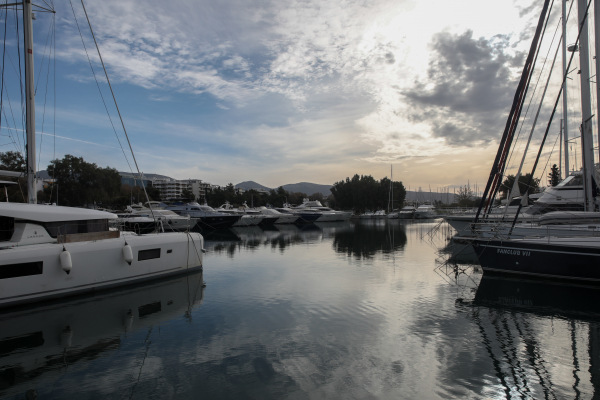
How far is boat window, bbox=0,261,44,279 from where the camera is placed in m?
9.63

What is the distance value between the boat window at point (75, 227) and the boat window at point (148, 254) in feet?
5.02

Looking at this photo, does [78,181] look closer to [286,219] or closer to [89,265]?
[286,219]

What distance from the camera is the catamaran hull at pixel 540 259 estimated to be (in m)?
12.1

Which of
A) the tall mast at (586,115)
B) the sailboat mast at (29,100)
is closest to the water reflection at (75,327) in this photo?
the sailboat mast at (29,100)

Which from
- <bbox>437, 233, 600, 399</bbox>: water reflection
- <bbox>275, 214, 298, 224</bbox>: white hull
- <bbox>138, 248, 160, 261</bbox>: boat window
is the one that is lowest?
<bbox>437, 233, 600, 399</bbox>: water reflection

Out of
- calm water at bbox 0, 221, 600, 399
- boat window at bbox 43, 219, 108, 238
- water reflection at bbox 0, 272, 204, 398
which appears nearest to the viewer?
calm water at bbox 0, 221, 600, 399

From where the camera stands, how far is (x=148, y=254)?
1346 centimetres

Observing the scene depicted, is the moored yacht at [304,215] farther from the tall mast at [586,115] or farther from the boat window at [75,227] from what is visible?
the boat window at [75,227]

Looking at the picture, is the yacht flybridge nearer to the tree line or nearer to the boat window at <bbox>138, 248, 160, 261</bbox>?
the boat window at <bbox>138, 248, 160, 261</bbox>

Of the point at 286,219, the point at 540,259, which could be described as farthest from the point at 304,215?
the point at 540,259

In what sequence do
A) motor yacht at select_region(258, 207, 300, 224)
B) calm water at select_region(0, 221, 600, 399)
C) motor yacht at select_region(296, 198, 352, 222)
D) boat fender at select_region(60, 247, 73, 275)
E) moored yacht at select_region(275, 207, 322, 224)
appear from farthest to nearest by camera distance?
motor yacht at select_region(296, 198, 352, 222)
moored yacht at select_region(275, 207, 322, 224)
motor yacht at select_region(258, 207, 300, 224)
boat fender at select_region(60, 247, 73, 275)
calm water at select_region(0, 221, 600, 399)

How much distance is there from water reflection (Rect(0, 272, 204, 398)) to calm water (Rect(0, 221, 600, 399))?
34 mm

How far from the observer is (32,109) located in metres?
12.3

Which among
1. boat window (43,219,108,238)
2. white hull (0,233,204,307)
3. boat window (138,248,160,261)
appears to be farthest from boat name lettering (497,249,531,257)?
boat window (43,219,108,238)
